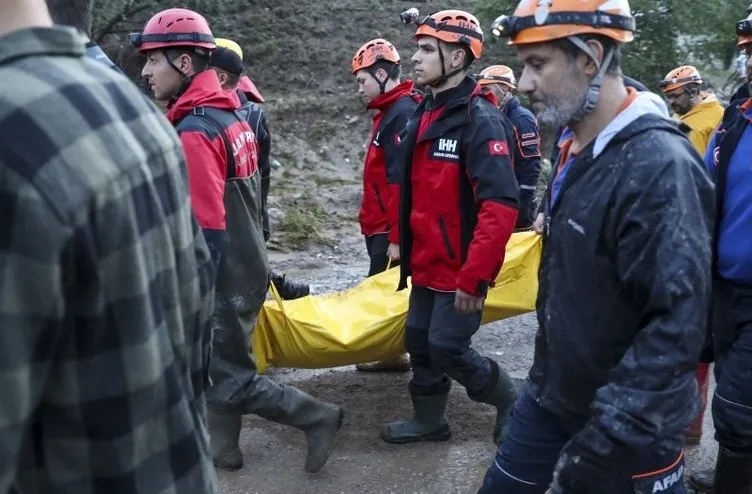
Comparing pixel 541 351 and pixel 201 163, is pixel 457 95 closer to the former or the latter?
pixel 201 163

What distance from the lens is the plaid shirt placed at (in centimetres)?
120

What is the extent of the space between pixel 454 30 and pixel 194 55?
142cm

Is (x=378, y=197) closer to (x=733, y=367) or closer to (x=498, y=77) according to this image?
(x=498, y=77)

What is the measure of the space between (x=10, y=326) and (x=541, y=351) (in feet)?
Result: 6.69

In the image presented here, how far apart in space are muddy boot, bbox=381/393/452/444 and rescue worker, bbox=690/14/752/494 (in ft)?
5.15

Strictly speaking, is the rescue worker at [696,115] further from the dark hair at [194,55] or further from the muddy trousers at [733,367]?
the dark hair at [194,55]

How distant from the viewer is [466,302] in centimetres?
419

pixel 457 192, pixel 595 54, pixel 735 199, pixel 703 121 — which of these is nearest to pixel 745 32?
pixel 735 199

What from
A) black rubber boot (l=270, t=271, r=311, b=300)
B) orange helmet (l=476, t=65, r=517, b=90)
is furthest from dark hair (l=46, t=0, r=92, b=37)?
orange helmet (l=476, t=65, r=517, b=90)

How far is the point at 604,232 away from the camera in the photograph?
98.0 inches

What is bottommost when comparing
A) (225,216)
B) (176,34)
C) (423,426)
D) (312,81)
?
(312,81)

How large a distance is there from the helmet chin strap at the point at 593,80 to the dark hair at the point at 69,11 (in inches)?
73.6

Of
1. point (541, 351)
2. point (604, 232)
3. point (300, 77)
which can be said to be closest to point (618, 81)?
point (604, 232)

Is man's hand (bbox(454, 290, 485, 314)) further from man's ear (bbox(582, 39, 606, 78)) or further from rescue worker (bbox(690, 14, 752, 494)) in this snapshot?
man's ear (bbox(582, 39, 606, 78))
